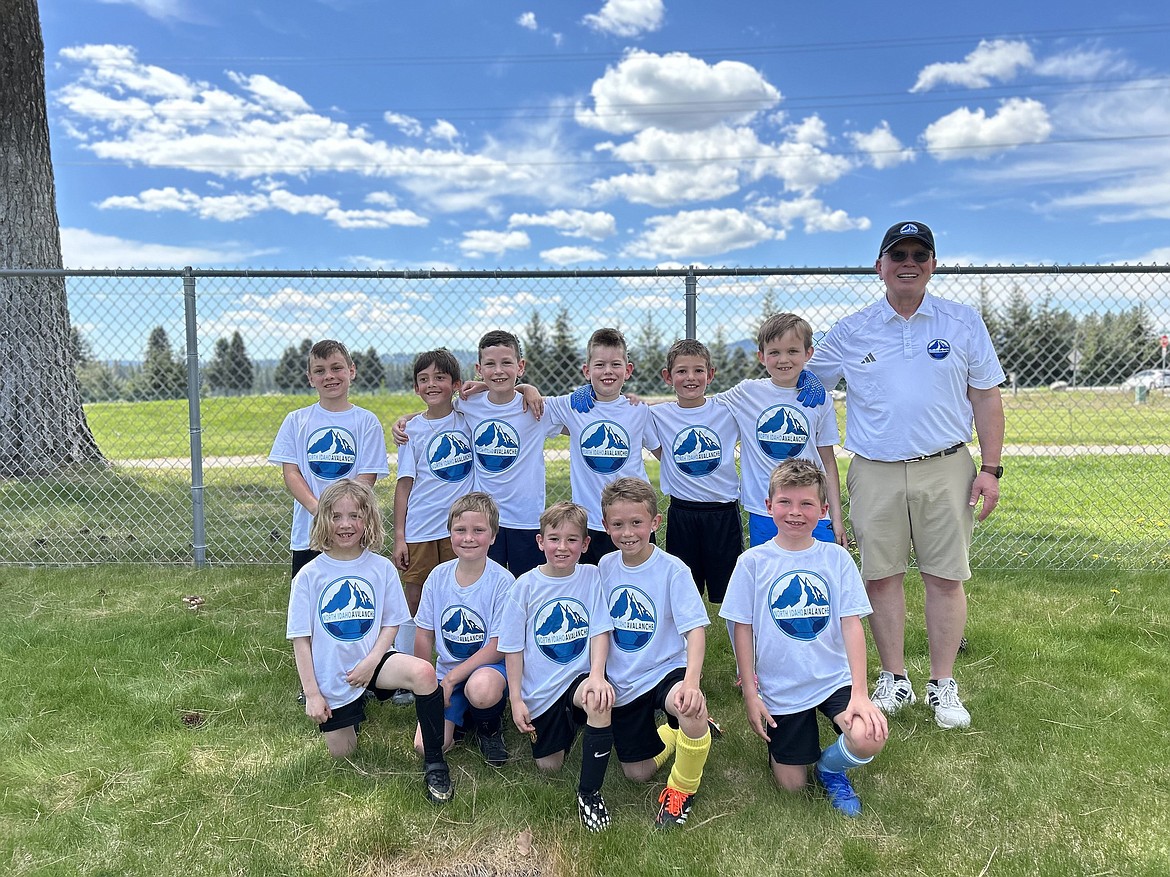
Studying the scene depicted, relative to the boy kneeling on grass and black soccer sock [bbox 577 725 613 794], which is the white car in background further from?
the boy kneeling on grass

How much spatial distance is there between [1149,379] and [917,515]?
6191 millimetres

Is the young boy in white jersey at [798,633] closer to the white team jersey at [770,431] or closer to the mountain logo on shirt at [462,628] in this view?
the white team jersey at [770,431]

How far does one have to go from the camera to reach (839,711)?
2.73 meters

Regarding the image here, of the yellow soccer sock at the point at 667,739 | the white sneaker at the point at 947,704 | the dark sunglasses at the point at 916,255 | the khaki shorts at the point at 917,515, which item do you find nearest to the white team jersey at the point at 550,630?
the yellow soccer sock at the point at 667,739

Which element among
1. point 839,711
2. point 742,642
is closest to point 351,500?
point 742,642

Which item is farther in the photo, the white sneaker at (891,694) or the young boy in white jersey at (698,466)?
the young boy in white jersey at (698,466)

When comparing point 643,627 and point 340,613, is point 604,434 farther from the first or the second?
point 340,613

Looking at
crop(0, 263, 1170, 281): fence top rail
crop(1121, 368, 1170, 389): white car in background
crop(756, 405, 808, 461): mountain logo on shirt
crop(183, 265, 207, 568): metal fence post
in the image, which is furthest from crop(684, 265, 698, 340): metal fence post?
crop(1121, 368, 1170, 389): white car in background

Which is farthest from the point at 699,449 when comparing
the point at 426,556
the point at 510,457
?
the point at 426,556

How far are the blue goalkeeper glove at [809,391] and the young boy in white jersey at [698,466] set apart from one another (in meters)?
0.36

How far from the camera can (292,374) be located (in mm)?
8461

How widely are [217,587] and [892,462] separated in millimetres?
4623

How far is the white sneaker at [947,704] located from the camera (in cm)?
331

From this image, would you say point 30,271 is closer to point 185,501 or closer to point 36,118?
point 185,501
